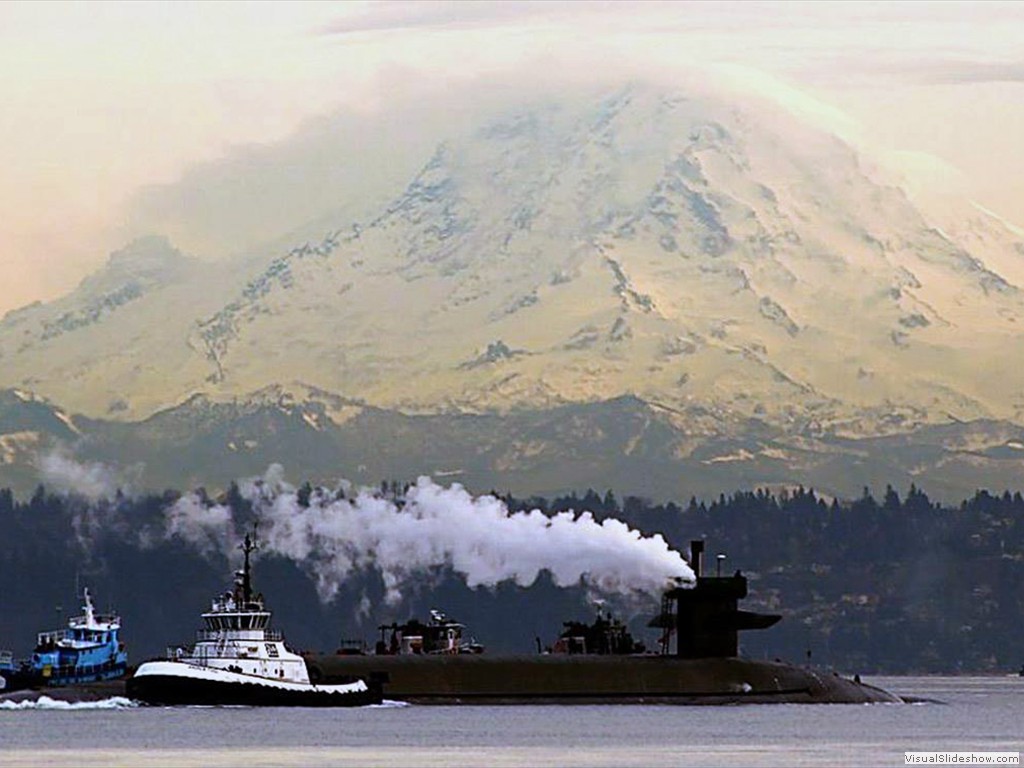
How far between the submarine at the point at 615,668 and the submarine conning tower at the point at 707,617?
53 mm

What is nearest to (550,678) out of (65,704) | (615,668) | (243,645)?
(615,668)

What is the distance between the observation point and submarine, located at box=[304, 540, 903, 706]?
506 feet

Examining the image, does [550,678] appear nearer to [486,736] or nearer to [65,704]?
[486,736]

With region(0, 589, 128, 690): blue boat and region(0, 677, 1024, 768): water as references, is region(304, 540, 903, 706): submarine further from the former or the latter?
region(0, 589, 128, 690): blue boat

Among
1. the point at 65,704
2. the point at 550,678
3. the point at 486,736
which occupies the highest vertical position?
the point at 550,678

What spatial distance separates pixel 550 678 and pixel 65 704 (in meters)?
25.8

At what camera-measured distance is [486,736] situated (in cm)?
13338

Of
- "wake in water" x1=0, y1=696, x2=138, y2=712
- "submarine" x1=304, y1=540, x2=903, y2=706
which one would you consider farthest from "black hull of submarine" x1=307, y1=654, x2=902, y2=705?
"wake in water" x1=0, y1=696, x2=138, y2=712

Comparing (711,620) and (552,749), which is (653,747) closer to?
(552,749)

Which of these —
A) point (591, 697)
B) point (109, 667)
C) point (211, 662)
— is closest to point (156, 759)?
point (211, 662)

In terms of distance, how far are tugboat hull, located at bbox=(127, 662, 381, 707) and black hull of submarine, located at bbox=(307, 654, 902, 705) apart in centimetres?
288

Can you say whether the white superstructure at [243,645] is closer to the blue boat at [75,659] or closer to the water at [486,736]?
the water at [486,736]

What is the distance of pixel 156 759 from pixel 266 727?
1928 centimetres

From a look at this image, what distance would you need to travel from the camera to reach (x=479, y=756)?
120m
